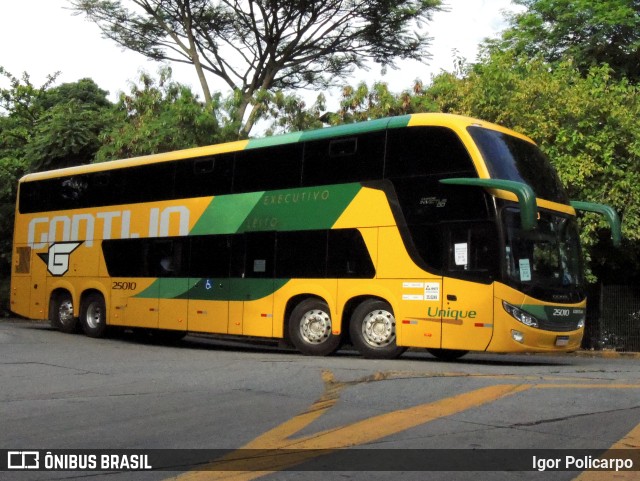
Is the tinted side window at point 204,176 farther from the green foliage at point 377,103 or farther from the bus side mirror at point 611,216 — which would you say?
the green foliage at point 377,103

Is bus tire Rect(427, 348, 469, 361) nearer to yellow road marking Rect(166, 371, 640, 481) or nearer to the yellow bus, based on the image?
the yellow bus

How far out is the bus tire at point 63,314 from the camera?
2059cm

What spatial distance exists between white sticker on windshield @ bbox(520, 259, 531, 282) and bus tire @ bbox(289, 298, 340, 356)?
11.2 feet

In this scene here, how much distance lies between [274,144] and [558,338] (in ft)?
20.2

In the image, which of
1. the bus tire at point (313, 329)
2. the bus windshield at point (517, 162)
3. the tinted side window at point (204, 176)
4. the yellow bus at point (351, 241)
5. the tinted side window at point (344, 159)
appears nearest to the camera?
the yellow bus at point (351, 241)

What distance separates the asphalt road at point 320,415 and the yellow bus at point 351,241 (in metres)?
1.36

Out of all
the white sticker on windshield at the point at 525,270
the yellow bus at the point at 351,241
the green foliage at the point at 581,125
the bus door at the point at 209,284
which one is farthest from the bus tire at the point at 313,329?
the green foliage at the point at 581,125

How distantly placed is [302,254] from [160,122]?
10.8 meters

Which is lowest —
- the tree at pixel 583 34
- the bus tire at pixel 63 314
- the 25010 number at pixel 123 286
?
the bus tire at pixel 63 314

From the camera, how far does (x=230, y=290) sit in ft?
54.5

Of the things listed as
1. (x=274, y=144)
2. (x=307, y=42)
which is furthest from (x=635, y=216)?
(x=307, y=42)

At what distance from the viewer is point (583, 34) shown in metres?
28.2

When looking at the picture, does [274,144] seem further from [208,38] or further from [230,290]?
[208,38]

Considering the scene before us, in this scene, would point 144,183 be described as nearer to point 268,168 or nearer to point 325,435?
point 268,168
